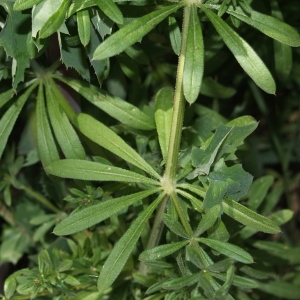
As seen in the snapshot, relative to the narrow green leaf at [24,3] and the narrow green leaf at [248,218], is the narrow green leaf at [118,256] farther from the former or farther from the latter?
the narrow green leaf at [24,3]

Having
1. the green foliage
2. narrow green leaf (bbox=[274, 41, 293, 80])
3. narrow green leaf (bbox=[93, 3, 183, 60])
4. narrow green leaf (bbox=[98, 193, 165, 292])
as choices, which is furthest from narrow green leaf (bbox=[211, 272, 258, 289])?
narrow green leaf (bbox=[274, 41, 293, 80])

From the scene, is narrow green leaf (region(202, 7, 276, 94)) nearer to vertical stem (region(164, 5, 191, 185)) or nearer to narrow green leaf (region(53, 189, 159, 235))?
vertical stem (region(164, 5, 191, 185))

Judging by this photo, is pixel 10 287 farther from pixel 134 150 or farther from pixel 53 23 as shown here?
pixel 53 23

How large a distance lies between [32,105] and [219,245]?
0.53 meters

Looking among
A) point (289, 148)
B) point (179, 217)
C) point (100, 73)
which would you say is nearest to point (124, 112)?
point (100, 73)

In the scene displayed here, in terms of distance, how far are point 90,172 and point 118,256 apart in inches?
5.1

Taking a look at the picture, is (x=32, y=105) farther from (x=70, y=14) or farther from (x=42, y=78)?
(x=70, y=14)

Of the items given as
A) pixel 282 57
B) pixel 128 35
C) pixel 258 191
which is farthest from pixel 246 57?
pixel 258 191

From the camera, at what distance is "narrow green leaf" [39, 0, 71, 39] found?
0.80 metres

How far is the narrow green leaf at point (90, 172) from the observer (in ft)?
2.90

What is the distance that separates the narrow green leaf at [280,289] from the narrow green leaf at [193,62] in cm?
60

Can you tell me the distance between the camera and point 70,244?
1.11 m

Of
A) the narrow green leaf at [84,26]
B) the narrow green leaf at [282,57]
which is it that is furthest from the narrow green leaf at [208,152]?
the narrow green leaf at [282,57]

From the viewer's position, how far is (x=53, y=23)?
80 cm
